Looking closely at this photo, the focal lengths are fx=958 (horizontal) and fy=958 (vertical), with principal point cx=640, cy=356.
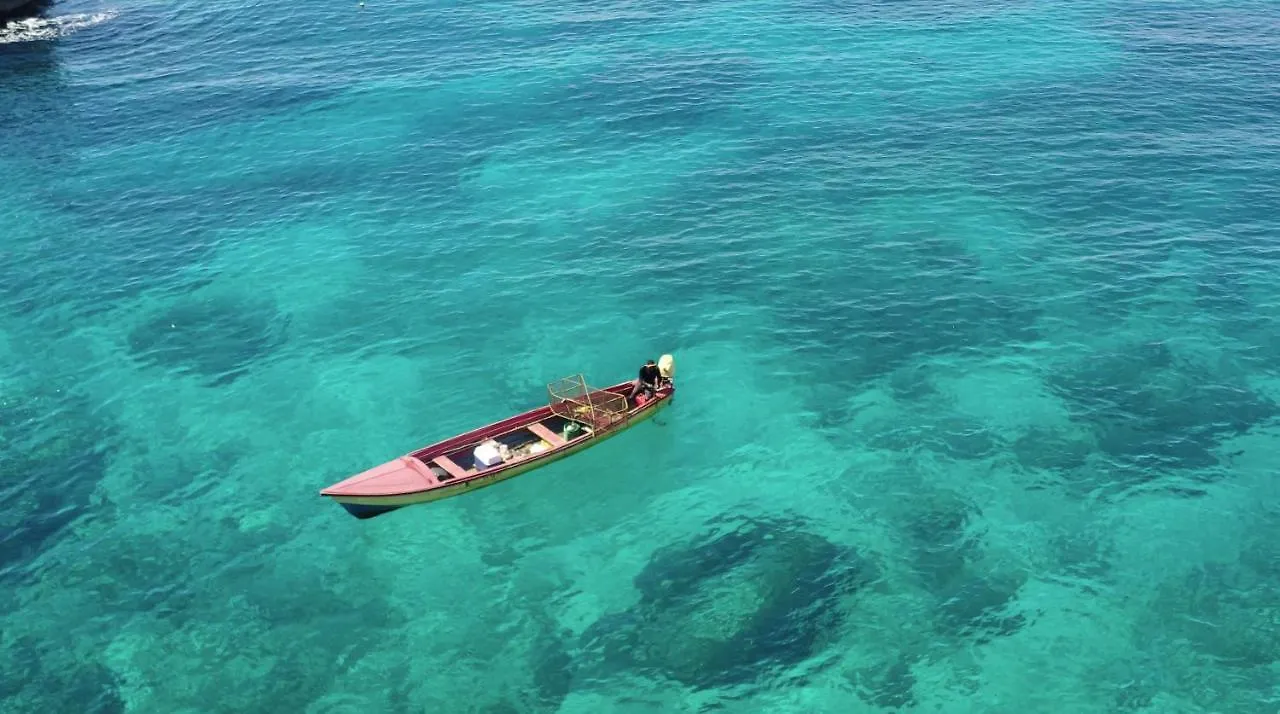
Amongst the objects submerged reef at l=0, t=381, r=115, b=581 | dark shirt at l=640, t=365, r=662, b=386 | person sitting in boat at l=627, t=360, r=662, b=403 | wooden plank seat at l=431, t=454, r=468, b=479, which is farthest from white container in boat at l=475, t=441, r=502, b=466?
submerged reef at l=0, t=381, r=115, b=581

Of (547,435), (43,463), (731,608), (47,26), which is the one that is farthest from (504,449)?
(47,26)

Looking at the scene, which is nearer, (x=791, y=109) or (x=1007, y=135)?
(x=1007, y=135)

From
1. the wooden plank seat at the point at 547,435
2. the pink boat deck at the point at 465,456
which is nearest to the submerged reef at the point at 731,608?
the wooden plank seat at the point at 547,435

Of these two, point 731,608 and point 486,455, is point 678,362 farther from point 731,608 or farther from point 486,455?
point 731,608

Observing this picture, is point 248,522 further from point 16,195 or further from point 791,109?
point 791,109

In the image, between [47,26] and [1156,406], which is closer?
[1156,406]

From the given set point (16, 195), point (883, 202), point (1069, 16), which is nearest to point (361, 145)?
point (16, 195)
